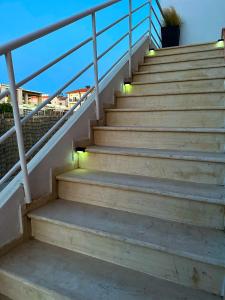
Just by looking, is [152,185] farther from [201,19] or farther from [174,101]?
[201,19]

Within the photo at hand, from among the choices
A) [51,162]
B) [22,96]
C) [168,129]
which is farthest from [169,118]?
[22,96]

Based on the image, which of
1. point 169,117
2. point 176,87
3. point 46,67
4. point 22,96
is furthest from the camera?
point 22,96

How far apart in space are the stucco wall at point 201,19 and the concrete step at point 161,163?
11.0 feet

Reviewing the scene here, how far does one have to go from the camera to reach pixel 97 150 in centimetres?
158

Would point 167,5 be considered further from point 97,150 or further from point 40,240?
point 40,240

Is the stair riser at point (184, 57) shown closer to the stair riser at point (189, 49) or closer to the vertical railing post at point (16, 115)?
the stair riser at point (189, 49)

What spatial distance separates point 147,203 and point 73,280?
19.9 inches

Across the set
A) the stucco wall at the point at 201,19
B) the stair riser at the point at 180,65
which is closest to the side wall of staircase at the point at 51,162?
the stair riser at the point at 180,65

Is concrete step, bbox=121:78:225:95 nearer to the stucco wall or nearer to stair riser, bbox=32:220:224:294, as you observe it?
stair riser, bbox=32:220:224:294

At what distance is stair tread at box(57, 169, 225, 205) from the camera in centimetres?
112

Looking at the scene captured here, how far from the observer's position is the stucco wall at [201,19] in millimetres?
3812

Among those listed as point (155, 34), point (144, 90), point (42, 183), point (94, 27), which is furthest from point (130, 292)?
point (155, 34)

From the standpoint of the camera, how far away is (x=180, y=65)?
2496 millimetres

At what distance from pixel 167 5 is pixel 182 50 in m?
1.96
